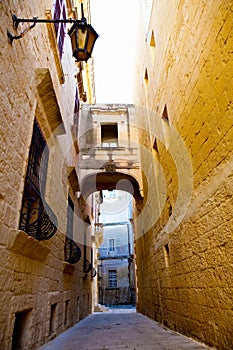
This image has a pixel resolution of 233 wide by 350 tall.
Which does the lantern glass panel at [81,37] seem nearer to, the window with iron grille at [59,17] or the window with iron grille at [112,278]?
the window with iron grille at [59,17]

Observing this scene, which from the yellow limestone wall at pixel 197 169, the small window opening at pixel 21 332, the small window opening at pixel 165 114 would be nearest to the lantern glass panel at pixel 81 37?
the yellow limestone wall at pixel 197 169

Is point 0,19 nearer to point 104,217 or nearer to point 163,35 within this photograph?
point 163,35

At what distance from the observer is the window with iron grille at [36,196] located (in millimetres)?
3611

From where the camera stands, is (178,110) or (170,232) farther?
(170,232)

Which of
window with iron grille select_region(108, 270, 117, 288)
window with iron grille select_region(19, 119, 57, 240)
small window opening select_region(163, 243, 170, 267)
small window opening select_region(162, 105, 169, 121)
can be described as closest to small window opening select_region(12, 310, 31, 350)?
window with iron grille select_region(19, 119, 57, 240)

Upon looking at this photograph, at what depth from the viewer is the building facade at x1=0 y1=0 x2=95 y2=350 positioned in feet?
8.89

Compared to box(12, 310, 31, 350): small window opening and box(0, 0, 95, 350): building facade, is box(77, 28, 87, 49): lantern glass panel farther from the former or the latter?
box(12, 310, 31, 350): small window opening

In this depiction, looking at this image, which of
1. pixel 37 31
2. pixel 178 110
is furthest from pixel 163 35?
pixel 37 31

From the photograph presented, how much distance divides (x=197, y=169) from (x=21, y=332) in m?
3.19

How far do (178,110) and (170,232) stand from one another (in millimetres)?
2360

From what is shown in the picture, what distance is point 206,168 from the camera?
3.29 m

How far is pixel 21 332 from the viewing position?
328 centimetres

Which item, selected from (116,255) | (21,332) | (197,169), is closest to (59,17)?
(197,169)

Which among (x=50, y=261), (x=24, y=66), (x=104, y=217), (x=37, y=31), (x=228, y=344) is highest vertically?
(x=104, y=217)
